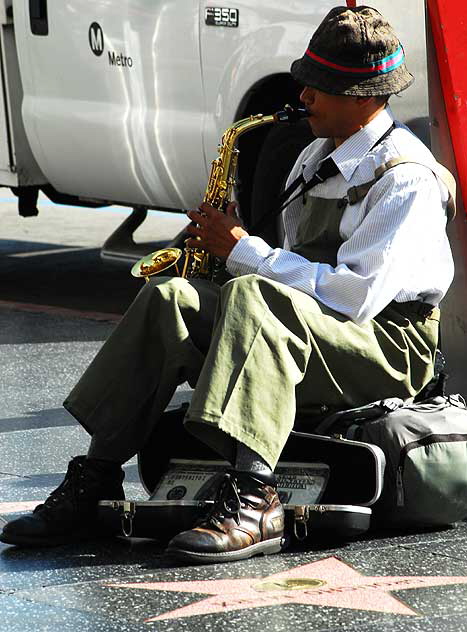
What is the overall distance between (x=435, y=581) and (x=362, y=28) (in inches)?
58.1

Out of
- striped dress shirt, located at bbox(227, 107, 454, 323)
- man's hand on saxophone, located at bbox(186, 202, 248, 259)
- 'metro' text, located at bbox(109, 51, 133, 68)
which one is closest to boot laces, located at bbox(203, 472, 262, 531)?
striped dress shirt, located at bbox(227, 107, 454, 323)

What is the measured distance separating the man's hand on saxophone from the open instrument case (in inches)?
21.6

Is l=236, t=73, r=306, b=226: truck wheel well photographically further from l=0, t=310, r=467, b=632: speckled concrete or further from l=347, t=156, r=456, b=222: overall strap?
l=347, t=156, r=456, b=222: overall strap

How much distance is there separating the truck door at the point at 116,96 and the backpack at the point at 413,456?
3233mm

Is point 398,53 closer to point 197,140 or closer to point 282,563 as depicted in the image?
point 282,563

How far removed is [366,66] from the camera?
401cm

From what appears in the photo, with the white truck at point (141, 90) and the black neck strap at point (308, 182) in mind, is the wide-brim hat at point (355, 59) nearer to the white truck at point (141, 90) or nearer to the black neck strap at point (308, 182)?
the black neck strap at point (308, 182)

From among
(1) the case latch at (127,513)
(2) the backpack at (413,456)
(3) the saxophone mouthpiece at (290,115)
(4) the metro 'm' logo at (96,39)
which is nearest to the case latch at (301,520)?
(2) the backpack at (413,456)

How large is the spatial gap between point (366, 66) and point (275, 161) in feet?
8.48

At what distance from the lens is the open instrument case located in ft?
12.3

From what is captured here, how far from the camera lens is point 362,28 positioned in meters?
3.99

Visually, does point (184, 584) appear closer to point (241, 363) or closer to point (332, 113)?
point (241, 363)

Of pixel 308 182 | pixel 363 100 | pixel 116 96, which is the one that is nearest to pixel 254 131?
pixel 116 96

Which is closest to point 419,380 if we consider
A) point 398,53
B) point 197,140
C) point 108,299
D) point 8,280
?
point 398,53
